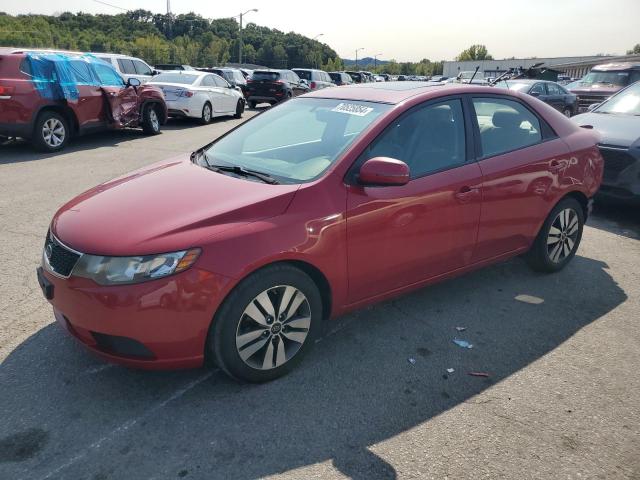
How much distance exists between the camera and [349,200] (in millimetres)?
3141

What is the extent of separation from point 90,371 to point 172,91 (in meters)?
12.7

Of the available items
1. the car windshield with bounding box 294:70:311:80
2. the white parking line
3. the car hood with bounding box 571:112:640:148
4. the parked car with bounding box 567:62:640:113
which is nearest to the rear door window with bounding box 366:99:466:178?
the white parking line

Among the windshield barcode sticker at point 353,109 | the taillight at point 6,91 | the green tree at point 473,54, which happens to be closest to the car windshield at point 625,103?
the windshield barcode sticker at point 353,109

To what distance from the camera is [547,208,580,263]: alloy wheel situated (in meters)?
4.61

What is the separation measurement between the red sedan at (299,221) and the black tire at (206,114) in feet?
37.9

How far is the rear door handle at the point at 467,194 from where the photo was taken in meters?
3.67

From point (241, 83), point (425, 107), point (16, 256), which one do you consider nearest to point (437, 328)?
point (425, 107)

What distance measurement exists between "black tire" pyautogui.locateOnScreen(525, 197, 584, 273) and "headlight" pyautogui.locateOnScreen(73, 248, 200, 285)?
324cm

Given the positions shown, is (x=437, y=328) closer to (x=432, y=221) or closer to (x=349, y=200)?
(x=432, y=221)

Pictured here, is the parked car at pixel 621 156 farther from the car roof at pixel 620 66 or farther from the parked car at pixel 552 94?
the car roof at pixel 620 66

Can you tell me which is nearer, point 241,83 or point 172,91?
point 172,91

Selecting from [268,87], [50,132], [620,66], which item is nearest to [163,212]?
[50,132]

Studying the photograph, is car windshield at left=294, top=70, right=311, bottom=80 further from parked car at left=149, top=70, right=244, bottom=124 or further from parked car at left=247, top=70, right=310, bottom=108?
parked car at left=149, top=70, right=244, bottom=124

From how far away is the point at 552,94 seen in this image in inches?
631
